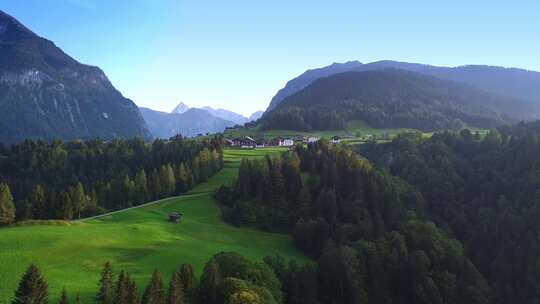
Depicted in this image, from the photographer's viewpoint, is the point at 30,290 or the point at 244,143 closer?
the point at 30,290

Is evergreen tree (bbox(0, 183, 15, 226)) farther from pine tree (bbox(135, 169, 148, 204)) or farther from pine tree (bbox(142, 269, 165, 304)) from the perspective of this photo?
pine tree (bbox(142, 269, 165, 304))

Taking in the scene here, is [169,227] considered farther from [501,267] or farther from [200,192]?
[501,267]

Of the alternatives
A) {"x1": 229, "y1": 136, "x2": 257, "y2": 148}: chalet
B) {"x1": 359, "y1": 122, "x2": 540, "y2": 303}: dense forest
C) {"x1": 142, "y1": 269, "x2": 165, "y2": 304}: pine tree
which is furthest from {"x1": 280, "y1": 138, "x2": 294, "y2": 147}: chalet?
{"x1": 142, "y1": 269, "x2": 165, "y2": 304}: pine tree

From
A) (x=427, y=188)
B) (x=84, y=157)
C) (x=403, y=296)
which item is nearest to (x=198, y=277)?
(x=403, y=296)

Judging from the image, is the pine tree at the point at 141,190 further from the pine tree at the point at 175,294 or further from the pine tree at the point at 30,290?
the pine tree at the point at 30,290

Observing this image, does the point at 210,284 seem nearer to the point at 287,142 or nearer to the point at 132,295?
the point at 132,295

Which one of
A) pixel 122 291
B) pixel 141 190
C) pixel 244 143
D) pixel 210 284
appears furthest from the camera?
pixel 244 143

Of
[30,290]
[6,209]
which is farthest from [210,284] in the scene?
[6,209]
